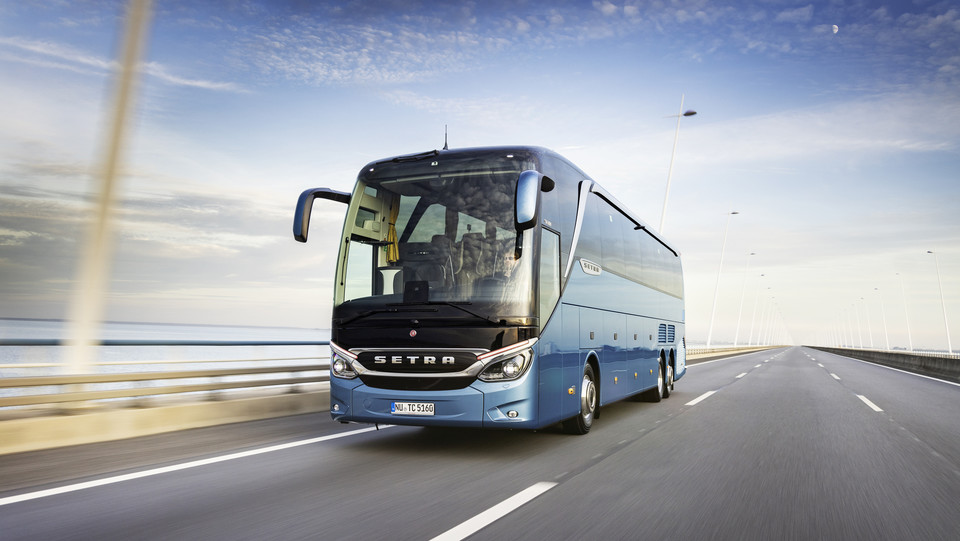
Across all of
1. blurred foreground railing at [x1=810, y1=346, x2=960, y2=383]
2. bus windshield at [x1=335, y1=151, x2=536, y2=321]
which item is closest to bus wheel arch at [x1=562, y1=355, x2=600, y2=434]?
bus windshield at [x1=335, y1=151, x2=536, y2=321]

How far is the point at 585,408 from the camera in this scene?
9.44m

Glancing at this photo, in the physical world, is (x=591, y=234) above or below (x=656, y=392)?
above

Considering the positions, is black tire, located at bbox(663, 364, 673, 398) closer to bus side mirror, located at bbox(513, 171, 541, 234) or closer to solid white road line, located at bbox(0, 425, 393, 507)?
solid white road line, located at bbox(0, 425, 393, 507)

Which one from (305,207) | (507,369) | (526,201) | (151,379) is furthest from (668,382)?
(151,379)

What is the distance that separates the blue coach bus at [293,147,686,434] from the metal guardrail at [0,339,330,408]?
268 cm

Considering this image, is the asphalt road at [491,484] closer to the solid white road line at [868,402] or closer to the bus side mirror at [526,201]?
the bus side mirror at [526,201]

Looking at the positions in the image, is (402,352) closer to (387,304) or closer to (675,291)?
(387,304)

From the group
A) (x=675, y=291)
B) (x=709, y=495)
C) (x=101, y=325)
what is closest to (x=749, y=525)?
(x=709, y=495)

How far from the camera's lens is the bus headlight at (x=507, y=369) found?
295 inches

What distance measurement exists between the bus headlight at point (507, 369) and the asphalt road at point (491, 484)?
872 mm

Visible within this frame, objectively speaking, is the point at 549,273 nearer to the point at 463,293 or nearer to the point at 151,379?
the point at 463,293

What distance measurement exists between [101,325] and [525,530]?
6203 mm

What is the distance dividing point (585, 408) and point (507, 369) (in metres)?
2.34

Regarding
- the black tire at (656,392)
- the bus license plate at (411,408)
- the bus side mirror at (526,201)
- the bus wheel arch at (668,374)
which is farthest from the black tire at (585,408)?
the bus wheel arch at (668,374)
